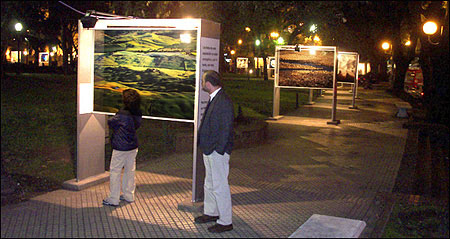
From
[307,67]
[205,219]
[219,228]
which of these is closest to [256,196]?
[205,219]

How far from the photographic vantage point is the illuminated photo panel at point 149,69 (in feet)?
23.6

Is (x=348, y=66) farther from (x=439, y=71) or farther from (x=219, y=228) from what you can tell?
(x=219, y=228)

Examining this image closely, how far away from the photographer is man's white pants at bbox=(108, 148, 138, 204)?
6871mm

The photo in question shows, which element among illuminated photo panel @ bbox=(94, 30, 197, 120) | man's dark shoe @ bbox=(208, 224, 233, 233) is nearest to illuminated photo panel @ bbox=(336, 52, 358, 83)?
illuminated photo panel @ bbox=(94, 30, 197, 120)

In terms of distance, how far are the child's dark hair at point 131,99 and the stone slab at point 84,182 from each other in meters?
1.56

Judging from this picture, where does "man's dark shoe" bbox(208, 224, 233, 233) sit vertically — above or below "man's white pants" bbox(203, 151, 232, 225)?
below

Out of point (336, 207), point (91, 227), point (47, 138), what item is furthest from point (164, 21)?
point (47, 138)

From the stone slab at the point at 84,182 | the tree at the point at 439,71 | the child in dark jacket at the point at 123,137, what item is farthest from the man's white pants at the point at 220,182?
the tree at the point at 439,71

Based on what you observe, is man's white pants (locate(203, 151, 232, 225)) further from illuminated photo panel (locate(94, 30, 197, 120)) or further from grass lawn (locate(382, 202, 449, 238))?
grass lawn (locate(382, 202, 449, 238))

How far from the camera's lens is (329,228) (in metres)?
5.76

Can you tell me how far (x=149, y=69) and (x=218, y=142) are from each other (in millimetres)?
2310

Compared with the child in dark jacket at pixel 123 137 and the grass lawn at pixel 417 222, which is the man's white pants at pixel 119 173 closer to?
the child in dark jacket at pixel 123 137

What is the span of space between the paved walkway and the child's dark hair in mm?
1323

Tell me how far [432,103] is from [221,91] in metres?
13.5
